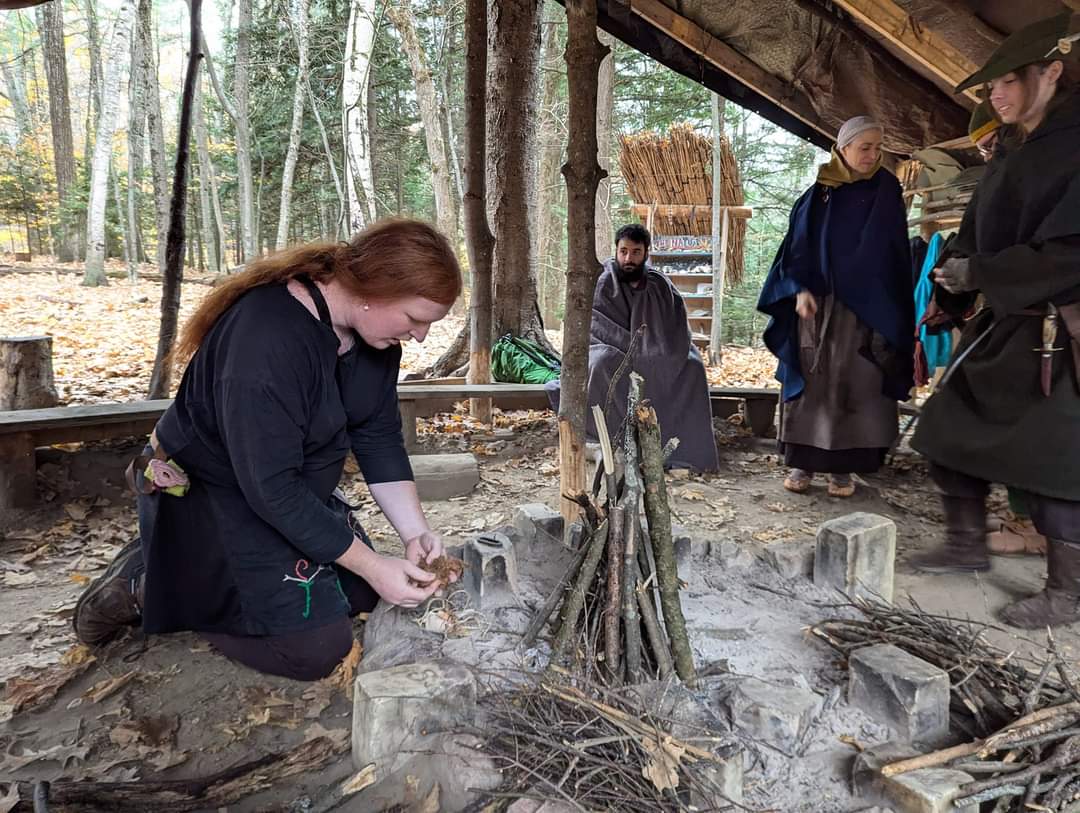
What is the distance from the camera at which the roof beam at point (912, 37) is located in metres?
3.72

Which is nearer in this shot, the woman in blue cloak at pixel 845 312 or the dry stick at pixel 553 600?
the dry stick at pixel 553 600

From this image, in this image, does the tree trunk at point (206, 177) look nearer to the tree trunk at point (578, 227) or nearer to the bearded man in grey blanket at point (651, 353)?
the bearded man in grey blanket at point (651, 353)

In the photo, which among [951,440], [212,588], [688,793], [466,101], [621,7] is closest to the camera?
[688,793]

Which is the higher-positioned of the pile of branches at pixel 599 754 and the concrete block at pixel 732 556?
the concrete block at pixel 732 556

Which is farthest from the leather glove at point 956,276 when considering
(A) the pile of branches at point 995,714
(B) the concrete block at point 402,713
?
(B) the concrete block at point 402,713

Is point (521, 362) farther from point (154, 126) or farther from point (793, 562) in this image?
point (154, 126)

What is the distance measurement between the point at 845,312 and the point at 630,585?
2.76 meters

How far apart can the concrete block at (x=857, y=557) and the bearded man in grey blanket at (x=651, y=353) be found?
2.32 m

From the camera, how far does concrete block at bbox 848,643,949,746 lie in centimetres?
169

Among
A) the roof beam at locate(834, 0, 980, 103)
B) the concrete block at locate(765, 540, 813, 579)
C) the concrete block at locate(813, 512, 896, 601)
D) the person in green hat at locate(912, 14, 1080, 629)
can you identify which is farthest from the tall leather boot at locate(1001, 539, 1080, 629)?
the roof beam at locate(834, 0, 980, 103)

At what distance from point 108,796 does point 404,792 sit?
726mm

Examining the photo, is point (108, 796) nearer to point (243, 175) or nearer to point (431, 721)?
point (431, 721)

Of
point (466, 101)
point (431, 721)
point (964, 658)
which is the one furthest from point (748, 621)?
point (466, 101)

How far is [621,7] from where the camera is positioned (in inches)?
178
